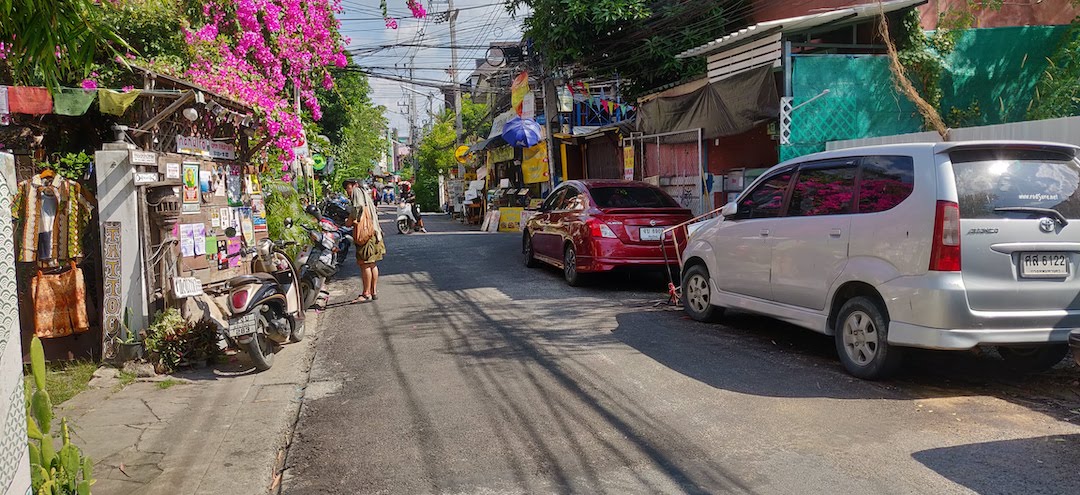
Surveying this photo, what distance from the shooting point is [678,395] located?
549 centimetres

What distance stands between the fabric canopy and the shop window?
4850 mm

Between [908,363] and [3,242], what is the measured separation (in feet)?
20.4

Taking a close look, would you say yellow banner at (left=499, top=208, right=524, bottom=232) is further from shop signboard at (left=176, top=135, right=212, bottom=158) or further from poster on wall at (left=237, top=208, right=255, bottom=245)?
shop signboard at (left=176, top=135, right=212, bottom=158)

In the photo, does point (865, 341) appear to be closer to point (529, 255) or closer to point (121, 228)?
point (121, 228)

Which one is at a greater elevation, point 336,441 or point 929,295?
point 929,295

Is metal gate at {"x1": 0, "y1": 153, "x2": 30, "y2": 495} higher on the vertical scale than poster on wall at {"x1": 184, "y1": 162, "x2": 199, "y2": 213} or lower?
lower

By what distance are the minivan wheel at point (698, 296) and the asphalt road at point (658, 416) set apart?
0.14m

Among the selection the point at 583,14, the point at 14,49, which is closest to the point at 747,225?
the point at 14,49

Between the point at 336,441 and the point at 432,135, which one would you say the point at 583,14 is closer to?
the point at 336,441

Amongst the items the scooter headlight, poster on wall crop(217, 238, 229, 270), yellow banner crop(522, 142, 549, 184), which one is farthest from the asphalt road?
yellow banner crop(522, 142, 549, 184)

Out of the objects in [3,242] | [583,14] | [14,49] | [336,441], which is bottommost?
[336,441]

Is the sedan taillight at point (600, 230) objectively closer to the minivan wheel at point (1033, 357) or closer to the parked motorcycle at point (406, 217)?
the minivan wheel at point (1033, 357)

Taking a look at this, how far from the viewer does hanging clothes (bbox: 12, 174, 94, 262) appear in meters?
6.37

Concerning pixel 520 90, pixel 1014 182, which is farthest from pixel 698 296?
pixel 520 90
